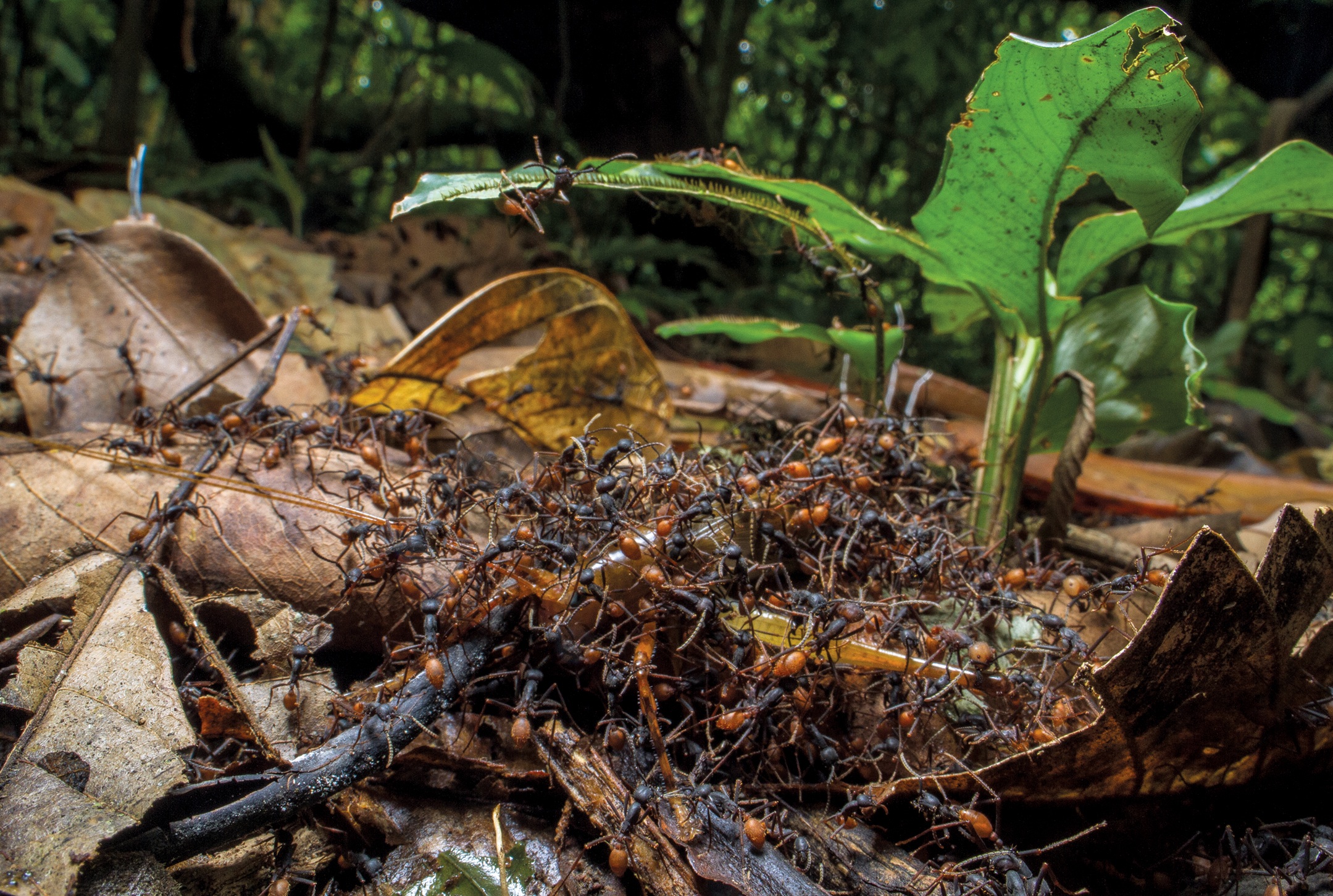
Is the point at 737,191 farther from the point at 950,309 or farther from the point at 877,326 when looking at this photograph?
the point at 950,309

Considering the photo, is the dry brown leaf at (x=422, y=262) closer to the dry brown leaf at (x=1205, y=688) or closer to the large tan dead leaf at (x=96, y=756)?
the large tan dead leaf at (x=96, y=756)

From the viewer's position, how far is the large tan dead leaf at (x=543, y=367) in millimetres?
1710

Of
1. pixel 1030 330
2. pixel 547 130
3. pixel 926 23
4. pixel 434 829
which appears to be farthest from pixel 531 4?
pixel 434 829

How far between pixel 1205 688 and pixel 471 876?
1023 mm

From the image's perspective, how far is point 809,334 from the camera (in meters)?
1.87

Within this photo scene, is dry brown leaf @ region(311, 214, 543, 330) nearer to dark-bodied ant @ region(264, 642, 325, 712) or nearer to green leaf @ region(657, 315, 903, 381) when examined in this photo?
green leaf @ region(657, 315, 903, 381)

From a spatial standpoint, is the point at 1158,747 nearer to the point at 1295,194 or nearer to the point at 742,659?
the point at 742,659

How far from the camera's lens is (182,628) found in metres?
1.21

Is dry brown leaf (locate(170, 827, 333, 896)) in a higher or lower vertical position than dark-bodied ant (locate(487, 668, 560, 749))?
lower

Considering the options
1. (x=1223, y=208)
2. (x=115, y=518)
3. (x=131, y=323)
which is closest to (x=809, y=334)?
(x=1223, y=208)

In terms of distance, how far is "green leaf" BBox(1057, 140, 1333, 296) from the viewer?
137cm

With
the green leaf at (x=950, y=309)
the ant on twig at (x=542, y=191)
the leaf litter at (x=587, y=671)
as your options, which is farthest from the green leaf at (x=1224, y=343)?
the ant on twig at (x=542, y=191)

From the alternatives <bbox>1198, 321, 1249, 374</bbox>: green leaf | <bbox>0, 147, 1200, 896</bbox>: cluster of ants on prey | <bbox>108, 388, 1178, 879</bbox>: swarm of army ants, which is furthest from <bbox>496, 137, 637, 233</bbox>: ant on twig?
<bbox>1198, 321, 1249, 374</bbox>: green leaf

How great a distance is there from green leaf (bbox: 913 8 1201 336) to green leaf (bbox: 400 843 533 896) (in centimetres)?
130
